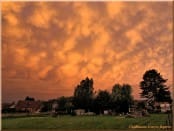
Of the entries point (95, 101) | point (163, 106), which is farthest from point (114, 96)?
point (163, 106)

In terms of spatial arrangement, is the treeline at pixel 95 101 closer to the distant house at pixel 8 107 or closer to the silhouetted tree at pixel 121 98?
the silhouetted tree at pixel 121 98

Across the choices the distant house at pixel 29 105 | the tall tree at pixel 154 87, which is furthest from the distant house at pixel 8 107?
the tall tree at pixel 154 87

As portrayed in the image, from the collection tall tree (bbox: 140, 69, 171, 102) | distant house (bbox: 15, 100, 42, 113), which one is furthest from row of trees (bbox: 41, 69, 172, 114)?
distant house (bbox: 15, 100, 42, 113)

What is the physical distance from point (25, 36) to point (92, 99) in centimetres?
252

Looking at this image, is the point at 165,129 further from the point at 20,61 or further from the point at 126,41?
the point at 20,61

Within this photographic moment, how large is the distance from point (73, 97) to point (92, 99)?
0.53m

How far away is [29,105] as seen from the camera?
41.9 ft

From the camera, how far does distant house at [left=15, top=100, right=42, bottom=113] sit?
1275 cm

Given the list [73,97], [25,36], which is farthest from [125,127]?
[25,36]

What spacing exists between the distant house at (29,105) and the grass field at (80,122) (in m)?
0.24

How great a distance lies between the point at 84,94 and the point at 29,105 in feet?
5.03

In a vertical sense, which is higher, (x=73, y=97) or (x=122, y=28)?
(x=122, y=28)

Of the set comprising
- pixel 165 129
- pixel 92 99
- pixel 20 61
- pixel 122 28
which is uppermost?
pixel 122 28

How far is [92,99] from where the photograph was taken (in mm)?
12734
